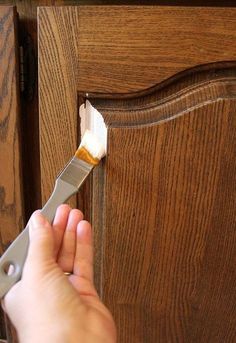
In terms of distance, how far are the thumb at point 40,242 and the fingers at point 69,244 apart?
29 mm

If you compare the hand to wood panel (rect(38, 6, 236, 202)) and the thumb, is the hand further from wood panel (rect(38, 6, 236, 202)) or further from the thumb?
wood panel (rect(38, 6, 236, 202))

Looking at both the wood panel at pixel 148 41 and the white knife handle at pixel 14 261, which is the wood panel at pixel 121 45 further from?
the white knife handle at pixel 14 261

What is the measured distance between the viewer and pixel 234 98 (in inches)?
10.8

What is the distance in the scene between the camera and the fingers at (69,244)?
291 millimetres

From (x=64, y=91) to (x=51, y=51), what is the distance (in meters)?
0.04

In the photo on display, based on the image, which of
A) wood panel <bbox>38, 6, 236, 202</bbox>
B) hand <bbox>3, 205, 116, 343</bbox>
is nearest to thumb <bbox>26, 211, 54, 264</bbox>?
hand <bbox>3, 205, 116, 343</bbox>

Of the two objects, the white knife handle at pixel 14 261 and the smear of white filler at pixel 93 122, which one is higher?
the smear of white filler at pixel 93 122

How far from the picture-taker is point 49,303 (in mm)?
242

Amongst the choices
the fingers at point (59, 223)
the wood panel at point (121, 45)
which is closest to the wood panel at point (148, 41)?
the wood panel at point (121, 45)

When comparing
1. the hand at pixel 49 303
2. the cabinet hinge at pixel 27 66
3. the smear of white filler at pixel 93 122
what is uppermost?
the cabinet hinge at pixel 27 66

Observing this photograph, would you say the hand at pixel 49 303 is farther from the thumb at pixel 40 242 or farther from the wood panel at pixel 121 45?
the wood panel at pixel 121 45

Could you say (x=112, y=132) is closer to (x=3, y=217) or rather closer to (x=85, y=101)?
(x=85, y=101)

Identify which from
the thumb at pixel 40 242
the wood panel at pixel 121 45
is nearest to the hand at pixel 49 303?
the thumb at pixel 40 242

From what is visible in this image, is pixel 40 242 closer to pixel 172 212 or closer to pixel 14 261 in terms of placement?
pixel 14 261
